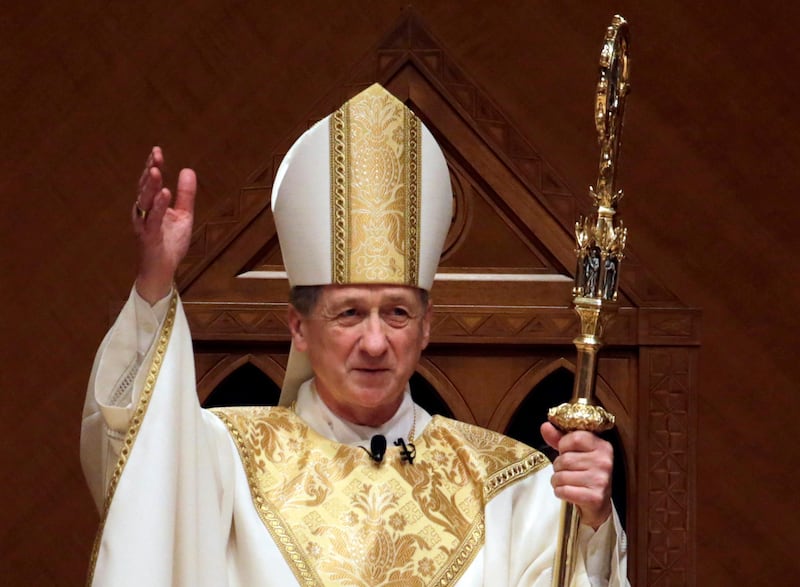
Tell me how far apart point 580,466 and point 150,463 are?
66 cm

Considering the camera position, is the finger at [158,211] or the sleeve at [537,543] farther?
the sleeve at [537,543]

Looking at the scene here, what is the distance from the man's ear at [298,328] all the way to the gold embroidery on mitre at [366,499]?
15 centimetres

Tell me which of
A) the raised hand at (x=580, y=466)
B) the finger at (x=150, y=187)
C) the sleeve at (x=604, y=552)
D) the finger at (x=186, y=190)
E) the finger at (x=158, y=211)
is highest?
the finger at (x=186, y=190)

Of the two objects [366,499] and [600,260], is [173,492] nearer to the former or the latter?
[366,499]

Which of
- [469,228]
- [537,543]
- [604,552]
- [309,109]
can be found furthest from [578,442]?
[309,109]

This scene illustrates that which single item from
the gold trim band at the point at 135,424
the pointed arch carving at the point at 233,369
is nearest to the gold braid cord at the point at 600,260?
the gold trim band at the point at 135,424

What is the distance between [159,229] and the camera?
3.05 m

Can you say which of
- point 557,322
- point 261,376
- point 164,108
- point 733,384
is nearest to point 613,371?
point 557,322

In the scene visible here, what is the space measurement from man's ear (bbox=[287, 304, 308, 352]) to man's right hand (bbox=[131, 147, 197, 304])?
0.33 m

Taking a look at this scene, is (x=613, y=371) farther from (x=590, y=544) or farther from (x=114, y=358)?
(x=114, y=358)

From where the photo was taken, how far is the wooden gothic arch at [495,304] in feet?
12.8

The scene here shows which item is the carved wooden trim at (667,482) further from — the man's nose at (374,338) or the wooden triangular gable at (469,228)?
the man's nose at (374,338)

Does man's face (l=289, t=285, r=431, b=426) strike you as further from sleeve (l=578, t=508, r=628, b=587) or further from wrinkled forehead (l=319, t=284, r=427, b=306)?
sleeve (l=578, t=508, r=628, b=587)

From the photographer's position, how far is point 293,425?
3457 millimetres
